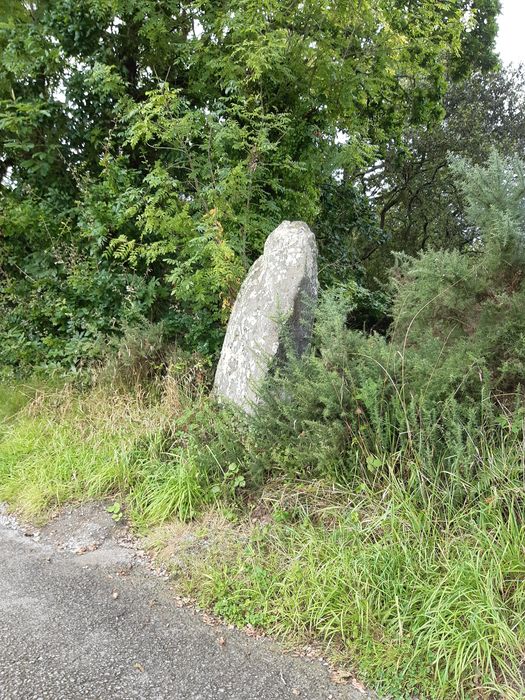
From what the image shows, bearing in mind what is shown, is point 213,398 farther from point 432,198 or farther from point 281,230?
point 432,198

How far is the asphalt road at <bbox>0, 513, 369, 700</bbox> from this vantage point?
2295mm

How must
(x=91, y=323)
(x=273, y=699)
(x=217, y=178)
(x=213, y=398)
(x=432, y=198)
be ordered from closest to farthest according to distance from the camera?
(x=273, y=699) → (x=213, y=398) → (x=217, y=178) → (x=91, y=323) → (x=432, y=198)

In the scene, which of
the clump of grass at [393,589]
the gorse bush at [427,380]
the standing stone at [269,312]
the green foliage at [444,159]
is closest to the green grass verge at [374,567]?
the clump of grass at [393,589]

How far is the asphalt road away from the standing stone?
4.72 ft

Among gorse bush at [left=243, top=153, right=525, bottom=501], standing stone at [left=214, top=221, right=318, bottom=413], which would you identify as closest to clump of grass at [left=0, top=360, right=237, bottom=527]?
standing stone at [left=214, top=221, right=318, bottom=413]

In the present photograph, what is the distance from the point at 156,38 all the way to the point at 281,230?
263cm

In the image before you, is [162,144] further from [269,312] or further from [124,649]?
[124,649]

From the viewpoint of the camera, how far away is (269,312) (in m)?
4.09

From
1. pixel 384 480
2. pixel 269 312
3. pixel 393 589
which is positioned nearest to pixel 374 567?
pixel 393 589

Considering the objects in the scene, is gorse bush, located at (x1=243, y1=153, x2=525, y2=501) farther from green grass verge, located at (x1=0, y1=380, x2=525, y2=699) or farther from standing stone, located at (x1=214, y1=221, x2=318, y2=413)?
standing stone, located at (x1=214, y1=221, x2=318, y2=413)

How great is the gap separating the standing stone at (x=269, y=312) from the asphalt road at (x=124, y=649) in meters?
1.44

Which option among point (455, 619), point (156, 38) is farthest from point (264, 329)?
point (156, 38)

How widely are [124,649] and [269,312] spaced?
7.73ft

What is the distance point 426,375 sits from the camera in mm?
3217
